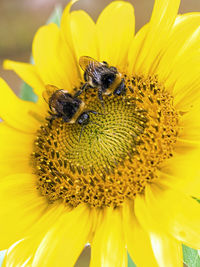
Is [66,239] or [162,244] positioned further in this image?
[66,239]

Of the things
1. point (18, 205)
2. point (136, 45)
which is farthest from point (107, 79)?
point (18, 205)

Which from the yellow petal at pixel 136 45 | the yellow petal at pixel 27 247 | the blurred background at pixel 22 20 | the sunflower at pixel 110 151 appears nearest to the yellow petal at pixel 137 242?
the sunflower at pixel 110 151

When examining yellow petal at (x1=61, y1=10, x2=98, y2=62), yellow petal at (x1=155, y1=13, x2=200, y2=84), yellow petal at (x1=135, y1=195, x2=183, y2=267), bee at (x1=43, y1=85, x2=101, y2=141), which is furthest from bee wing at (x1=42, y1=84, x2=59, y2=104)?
yellow petal at (x1=135, y1=195, x2=183, y2=267)

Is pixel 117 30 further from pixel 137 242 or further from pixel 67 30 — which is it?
pixel 137 242

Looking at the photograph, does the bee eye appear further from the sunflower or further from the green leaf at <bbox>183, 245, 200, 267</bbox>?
the green leaf at <bbox>183, 245, 200, 267</bbox>

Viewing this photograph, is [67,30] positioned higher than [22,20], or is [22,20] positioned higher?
[22,20]

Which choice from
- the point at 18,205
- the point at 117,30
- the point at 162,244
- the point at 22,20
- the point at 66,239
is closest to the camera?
the point at 162,244

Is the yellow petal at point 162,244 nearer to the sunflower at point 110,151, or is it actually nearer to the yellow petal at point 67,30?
the sunflower at point 110,151
